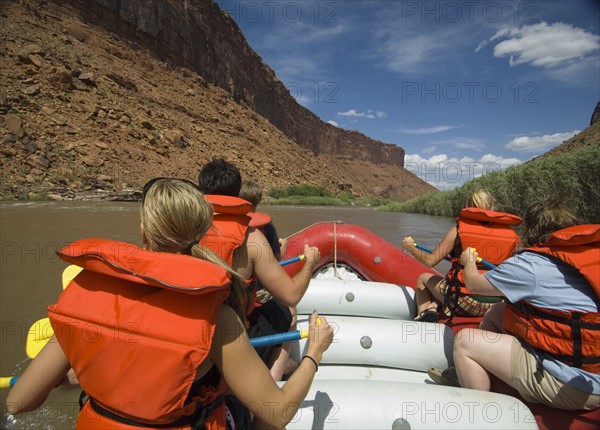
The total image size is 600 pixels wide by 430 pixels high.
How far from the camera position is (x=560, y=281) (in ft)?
4.57

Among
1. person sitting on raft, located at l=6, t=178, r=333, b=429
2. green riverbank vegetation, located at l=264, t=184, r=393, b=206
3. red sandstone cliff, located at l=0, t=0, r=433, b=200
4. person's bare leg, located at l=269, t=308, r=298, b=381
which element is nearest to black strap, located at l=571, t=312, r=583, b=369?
person sitting on raft, located at l=6, t=178, r=333, b=429

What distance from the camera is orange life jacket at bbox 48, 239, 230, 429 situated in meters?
0.85

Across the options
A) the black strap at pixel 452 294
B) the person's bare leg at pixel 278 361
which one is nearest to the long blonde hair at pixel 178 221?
the person's bare leg at pixel 278 361

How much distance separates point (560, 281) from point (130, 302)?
148 centimetres

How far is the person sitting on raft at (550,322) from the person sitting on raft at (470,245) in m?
0.60

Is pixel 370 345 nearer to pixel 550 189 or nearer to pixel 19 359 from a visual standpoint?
pixel 19 359

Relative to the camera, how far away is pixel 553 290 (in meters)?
1.39

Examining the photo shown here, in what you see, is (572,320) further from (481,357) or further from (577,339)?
(481,357)

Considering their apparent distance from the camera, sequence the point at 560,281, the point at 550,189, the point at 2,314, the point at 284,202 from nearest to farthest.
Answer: the point at 560,281
the point at 2,314
the point at 550,189
the point at 284,202

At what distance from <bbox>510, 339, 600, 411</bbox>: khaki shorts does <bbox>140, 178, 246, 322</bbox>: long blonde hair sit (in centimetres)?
118

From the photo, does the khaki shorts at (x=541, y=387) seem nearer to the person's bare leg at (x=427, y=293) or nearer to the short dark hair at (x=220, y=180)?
the person's bare leg at (x=427, y=293)

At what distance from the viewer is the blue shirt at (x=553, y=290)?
1.33 meters

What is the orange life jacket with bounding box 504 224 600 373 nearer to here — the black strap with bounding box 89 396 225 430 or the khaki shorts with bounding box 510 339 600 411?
the khaki shorts with bounding box 510 339 600 411

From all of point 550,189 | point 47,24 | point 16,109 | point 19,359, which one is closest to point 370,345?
point 19,359
